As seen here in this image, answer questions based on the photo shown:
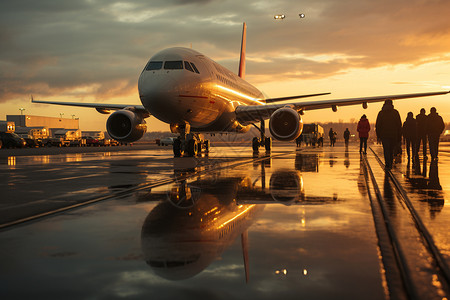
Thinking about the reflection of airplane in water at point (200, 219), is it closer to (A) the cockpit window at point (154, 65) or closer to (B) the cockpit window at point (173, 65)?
(B) the cockpit window at point (173, 65)

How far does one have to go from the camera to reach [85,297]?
2914 mm

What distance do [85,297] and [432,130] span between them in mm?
15827

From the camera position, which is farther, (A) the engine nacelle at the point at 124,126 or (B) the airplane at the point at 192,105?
(A) the engine nacelle at the point at 124,126

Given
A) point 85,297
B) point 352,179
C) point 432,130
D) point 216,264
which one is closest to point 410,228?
point 216,264

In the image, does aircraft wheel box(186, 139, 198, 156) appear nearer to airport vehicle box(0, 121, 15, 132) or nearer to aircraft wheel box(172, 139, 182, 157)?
aircraft wheel box(172, 139, 182, 157)

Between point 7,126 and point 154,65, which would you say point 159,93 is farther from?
point 7,126

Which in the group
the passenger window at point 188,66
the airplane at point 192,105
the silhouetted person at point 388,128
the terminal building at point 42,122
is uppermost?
the terminal building at point 42,122

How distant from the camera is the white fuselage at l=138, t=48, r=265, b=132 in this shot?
16188mm

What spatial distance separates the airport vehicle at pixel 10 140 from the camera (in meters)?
40.5

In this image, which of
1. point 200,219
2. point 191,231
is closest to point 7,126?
point 200,219

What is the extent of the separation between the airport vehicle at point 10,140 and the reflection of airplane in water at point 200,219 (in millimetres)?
35944

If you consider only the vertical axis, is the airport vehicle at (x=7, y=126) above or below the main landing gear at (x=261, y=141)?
above

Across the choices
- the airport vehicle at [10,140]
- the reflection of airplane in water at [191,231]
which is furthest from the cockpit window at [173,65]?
the airport vehicle at [10,140]

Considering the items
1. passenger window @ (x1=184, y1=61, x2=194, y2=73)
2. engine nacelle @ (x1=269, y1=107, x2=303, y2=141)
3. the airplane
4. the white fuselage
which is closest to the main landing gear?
the airplane
